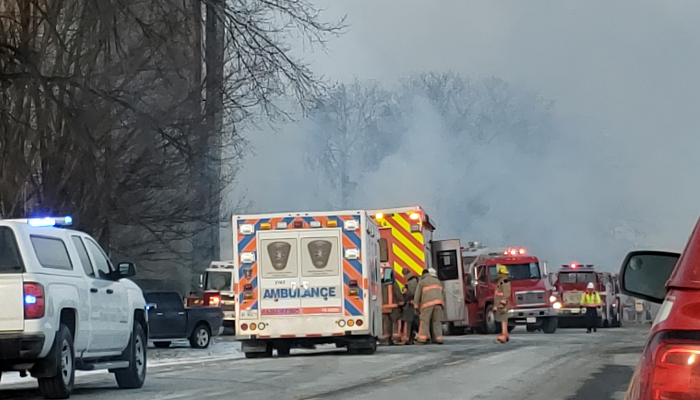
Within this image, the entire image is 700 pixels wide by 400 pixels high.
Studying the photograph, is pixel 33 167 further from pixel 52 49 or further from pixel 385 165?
pixel 385 165

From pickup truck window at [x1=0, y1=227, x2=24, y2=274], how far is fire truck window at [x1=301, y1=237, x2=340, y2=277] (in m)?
Answer: 9.03

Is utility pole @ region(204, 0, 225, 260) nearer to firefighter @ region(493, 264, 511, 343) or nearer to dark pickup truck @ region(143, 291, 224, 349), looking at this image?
dark pickup truck @ region(143, 291, 224, 349)

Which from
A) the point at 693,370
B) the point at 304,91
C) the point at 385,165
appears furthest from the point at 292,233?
the point at 385,165

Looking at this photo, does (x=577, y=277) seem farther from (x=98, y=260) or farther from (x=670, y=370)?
(x=670, y=370)

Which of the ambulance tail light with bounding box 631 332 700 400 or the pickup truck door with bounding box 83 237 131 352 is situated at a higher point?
the pickup truck door with bounding box 83 237 131 352

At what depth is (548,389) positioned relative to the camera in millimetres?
12680

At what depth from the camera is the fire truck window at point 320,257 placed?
797 inches

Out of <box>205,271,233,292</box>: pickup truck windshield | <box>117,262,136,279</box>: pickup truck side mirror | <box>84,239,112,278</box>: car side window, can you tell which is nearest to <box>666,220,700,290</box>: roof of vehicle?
<box>117,262,136,279</box>: pickup truck side mirror

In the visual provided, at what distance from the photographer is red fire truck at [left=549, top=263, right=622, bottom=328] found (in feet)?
121

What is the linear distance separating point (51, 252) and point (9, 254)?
0.70 meters

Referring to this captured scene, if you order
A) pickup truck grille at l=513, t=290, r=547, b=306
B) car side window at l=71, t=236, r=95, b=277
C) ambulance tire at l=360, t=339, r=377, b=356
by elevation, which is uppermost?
pickup truck grille at l=513, t=290, r=547, b=306

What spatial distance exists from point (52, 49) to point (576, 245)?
3327cm

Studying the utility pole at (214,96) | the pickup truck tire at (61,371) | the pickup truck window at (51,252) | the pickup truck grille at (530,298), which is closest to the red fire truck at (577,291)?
the pickup truck grille at (530,298)

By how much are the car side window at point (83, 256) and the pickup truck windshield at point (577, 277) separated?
27.0m
